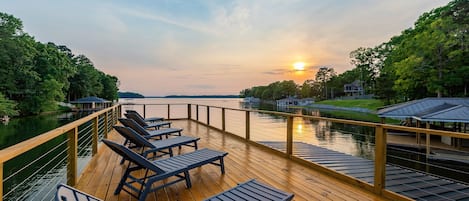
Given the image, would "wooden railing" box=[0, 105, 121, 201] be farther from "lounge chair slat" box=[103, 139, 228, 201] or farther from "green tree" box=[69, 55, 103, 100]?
"green tree" box=[69, 55, 103, 100]

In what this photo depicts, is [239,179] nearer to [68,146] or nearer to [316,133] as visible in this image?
[68,146]

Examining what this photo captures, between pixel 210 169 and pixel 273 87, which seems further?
pixel 273 87

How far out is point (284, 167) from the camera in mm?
4004

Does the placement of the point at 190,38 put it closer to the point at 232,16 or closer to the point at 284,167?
the point at 232,16

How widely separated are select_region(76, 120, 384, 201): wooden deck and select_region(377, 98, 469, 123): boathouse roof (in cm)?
1138

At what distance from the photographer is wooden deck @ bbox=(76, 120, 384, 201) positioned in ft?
9.45

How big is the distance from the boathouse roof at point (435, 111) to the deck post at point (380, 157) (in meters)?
11.6

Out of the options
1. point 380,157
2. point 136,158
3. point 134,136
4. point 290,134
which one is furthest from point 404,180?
point 136,158

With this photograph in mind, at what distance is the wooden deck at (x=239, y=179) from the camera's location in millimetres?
2879

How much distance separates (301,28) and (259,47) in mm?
2461

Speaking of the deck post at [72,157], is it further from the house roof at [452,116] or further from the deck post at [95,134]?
the house roof at [452,116]

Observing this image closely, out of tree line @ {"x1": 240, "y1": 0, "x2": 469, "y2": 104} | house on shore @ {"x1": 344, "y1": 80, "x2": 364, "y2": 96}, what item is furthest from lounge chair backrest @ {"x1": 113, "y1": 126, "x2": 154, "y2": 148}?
house on shore @ {"x1": 344, "y1": 80, "x2": 364, "y2": 96}

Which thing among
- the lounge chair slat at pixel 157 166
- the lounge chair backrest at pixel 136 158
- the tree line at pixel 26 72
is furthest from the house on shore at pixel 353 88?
the lounge chair backrest at pixel 136 158

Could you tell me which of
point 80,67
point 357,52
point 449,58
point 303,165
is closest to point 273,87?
point 357,52
